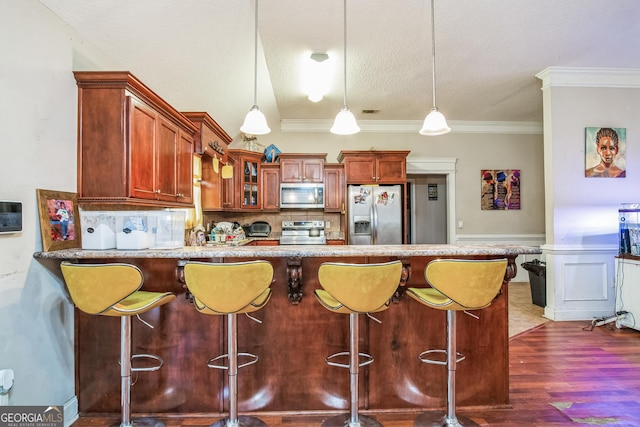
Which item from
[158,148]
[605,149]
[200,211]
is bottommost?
[200,211]

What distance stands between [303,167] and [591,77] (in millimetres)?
3765

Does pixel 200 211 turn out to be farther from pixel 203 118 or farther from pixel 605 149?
pixel 605 149

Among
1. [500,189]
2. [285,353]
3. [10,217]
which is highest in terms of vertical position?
[500,189]

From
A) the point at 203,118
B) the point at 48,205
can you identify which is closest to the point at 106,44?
the point at 203,118

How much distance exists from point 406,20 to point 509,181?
13.2 feet

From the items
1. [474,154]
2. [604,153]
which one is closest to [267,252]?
[604,153]

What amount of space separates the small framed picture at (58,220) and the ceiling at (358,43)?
1.09 meters

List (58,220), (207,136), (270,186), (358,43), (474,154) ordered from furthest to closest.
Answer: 1. (474,154)
2. (270,186)
3. (207,136)
4. (358,43)
5. (58,220)

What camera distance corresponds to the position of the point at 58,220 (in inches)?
75.2

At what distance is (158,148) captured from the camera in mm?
2445

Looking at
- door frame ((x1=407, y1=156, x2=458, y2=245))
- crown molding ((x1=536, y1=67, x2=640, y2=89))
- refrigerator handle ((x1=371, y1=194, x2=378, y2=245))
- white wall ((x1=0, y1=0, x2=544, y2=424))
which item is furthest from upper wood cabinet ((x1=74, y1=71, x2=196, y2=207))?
door frame ((x1=407, y1=156, x2=458, y2=245))

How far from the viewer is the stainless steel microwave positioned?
504 cm

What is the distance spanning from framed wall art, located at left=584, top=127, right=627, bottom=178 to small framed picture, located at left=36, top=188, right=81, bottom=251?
499cm

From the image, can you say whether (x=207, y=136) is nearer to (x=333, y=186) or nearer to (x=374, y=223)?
(x=333, y=186)
